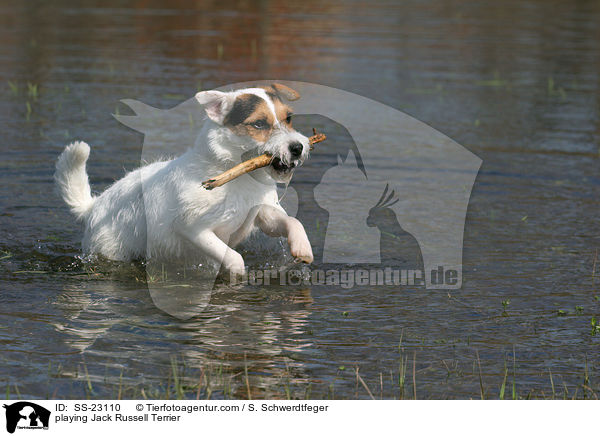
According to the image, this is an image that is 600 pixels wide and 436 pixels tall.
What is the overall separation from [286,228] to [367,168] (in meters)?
4.74

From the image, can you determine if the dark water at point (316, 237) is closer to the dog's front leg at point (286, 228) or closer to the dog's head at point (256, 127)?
the dog's front leg at point (286, 228)

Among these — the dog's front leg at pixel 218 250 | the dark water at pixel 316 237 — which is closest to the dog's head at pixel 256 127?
the dog's front leg at pixel 218 250

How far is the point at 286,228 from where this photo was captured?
24.4 feet

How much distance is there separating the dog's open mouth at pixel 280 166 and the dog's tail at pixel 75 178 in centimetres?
189

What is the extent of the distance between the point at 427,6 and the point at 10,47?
18394 mm

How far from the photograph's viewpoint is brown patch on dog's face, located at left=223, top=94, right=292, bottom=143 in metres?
6.79

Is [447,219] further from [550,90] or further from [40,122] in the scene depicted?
[550,90]

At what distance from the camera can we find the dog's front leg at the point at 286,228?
280 inches
